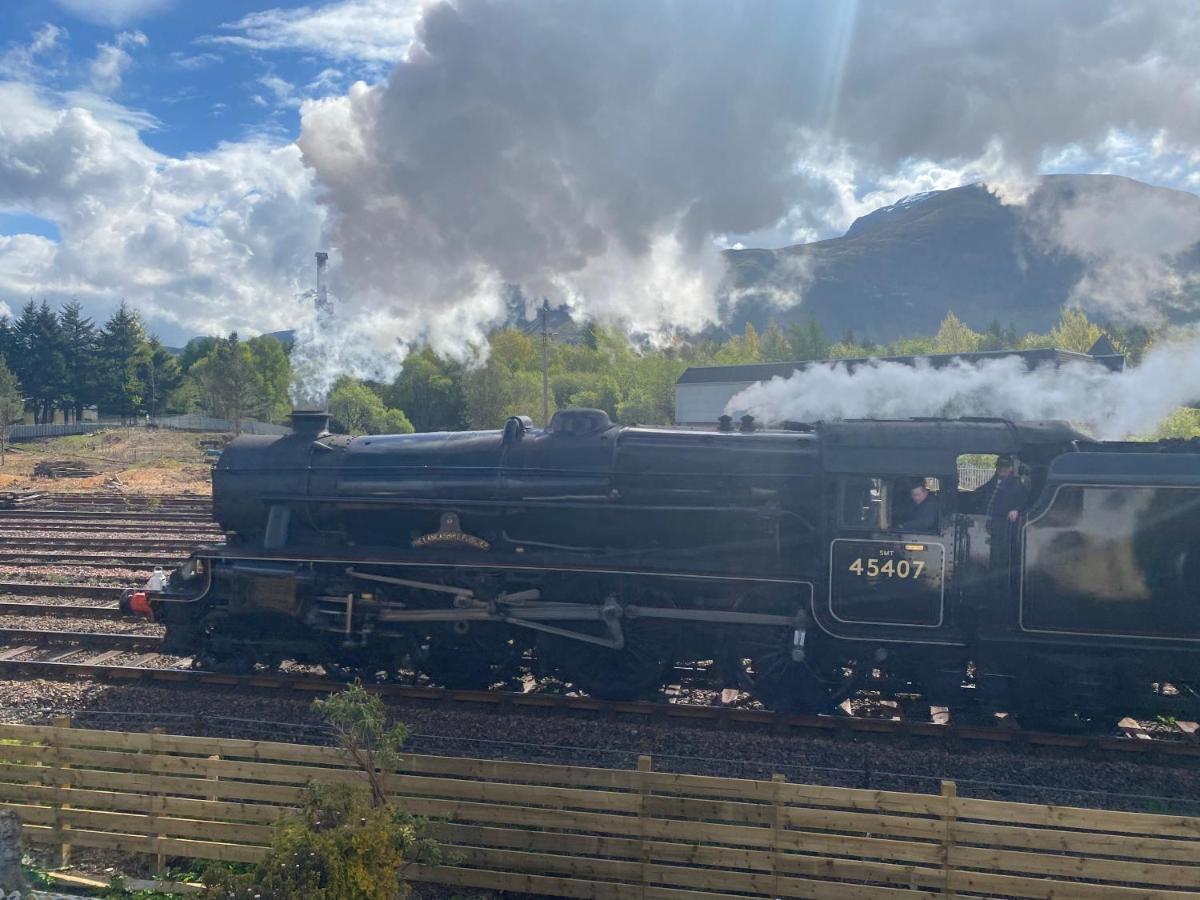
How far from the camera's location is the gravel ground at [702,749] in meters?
7.50

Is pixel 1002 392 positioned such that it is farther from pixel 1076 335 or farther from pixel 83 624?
pixel 1076 335

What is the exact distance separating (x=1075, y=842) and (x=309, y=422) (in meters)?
8.94

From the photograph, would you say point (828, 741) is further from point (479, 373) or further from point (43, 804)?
point (479, 373)

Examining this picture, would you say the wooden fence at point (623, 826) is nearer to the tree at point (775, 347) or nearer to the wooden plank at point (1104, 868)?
the wooden plank at point (1104, 868)

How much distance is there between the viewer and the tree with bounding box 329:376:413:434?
2955 centimetres

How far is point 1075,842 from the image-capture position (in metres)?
5.11

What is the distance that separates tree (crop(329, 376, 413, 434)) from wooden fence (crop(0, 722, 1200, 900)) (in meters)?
22.0

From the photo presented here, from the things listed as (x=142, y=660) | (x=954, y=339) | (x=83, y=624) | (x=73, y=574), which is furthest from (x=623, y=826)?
(x=954, y=339)

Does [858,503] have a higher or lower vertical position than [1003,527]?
higher

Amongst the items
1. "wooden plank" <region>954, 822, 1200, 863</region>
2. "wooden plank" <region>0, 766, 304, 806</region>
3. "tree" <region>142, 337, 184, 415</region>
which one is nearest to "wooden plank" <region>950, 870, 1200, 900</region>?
"wooden plank" <region>954, 822, 1200, 863</region>

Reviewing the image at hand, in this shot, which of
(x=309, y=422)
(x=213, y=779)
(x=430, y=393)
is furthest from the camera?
(x=430, y=393)

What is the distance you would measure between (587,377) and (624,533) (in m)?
49.8

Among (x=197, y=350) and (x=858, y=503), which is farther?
(x=197, y=350)

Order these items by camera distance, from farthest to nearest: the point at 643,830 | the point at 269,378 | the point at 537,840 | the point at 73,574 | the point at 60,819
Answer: the point at 269,378
the point at 73,574
the point at 60,819
the point at 537,840
the point at 643,830
